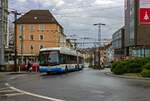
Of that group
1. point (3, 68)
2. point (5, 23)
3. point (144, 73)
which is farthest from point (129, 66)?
point (5, 23)

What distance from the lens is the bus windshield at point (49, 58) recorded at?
5006 cm

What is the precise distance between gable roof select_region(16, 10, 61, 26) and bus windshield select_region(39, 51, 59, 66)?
88.3 meters

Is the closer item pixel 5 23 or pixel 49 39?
pixel 5 23

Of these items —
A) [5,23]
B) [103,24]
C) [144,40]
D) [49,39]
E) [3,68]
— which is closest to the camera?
[3,68]

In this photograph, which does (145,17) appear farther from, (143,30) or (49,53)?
(143,30)

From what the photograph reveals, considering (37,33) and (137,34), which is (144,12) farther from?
(37,33)

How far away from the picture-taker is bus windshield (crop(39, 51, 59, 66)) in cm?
5006

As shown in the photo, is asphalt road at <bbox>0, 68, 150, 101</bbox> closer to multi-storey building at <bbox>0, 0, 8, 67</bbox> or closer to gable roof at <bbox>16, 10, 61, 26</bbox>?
multi-storey building at <bbox>0, 0, 8, 67</bbox>

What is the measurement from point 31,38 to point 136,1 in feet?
142

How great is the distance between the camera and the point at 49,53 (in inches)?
1982

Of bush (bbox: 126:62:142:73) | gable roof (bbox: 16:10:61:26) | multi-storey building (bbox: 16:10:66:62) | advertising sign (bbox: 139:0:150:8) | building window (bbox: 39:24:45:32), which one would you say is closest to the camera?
bush (bbox: 126:62:142:73)

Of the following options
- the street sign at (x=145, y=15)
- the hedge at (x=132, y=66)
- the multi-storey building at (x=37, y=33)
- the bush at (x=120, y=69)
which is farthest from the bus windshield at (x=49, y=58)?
the multi-storey building at (x=37, y=33)

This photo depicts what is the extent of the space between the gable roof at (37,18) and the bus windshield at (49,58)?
290 feet

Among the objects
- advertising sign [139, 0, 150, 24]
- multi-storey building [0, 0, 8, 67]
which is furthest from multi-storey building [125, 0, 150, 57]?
advertising sign [139, 0, 150, 24]
